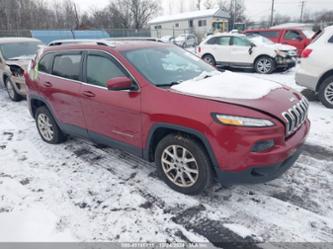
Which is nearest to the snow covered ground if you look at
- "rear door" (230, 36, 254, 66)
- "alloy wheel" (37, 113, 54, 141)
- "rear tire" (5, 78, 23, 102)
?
"alloy wheel" (37, 113, 54, 141)

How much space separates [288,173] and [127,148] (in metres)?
2.11

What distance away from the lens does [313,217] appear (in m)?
2.68

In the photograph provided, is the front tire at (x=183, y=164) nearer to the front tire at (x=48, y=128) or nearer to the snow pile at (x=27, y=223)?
the snow pile at (x=27, y=223)

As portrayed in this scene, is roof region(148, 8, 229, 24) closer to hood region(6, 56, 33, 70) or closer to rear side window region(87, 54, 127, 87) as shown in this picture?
hood region(6, 56, 33, 70)

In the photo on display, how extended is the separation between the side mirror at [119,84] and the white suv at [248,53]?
28.3 feet

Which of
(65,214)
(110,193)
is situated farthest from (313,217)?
(65,214)

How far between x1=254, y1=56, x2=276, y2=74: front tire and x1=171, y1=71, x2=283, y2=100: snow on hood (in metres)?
7.75

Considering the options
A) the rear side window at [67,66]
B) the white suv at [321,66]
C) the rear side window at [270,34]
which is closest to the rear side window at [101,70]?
the rear side window at [67,66]

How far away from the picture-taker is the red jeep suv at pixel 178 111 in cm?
257

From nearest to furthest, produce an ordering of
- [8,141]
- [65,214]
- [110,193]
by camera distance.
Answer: [65,214]
[110,193]
[8,141]

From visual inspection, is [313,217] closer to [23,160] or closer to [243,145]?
[243,145]

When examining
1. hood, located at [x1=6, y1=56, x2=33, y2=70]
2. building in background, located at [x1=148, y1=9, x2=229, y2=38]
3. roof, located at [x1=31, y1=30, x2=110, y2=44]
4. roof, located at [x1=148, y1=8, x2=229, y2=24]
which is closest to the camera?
hood, located at [x1=6, y1=56, x2=33, y2=70]

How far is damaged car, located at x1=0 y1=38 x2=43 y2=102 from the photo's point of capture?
7129 mm

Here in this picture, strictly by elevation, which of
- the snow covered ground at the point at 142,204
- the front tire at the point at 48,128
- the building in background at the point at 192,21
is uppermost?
the building in background at the point at 192,21
